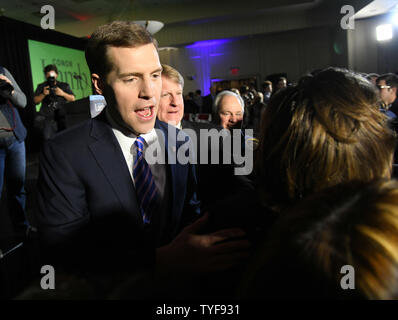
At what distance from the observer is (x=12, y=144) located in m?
2.33

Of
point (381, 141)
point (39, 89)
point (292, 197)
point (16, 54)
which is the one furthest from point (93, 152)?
point (16, 54)

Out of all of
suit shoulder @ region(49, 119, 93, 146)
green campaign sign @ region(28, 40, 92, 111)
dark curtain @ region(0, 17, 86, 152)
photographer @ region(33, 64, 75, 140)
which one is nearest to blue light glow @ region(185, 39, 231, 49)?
green campaign sign @ region(28, 40, 92, 111)

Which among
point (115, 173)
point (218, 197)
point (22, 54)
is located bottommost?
point (218, 197)

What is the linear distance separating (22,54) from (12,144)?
5.61m

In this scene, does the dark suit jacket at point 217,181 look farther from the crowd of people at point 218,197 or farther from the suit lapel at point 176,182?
the suit lapel at point 176,182

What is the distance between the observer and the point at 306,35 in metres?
10.0

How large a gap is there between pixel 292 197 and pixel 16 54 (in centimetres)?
767

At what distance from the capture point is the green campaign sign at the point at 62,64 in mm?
7238

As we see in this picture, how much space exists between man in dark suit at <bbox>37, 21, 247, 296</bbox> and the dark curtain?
664cm

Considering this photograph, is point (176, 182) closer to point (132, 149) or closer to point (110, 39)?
point (132, 149)

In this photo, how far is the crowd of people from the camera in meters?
0.31

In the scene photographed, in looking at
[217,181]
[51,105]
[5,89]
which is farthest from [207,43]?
[217,181]

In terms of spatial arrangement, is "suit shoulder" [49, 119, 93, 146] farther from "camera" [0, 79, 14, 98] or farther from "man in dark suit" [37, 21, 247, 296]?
"camera" [0, 79, 14, 98]
